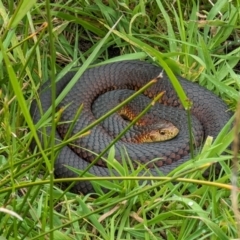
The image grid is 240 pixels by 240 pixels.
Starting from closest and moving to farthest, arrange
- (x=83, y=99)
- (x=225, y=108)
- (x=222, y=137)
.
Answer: (x=222, y=137) < (x=225, y=108) < (x=83, y=99)

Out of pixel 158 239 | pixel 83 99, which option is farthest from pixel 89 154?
pixel 158 239

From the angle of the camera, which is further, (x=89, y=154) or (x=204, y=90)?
(x=204, y=90)

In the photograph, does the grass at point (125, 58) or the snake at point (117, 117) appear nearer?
the grass at point (125, 58)

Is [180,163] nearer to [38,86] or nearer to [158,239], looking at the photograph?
[158,239]

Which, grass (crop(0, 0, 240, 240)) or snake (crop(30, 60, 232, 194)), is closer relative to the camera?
grass (crop(0, 0, 240, 240))
